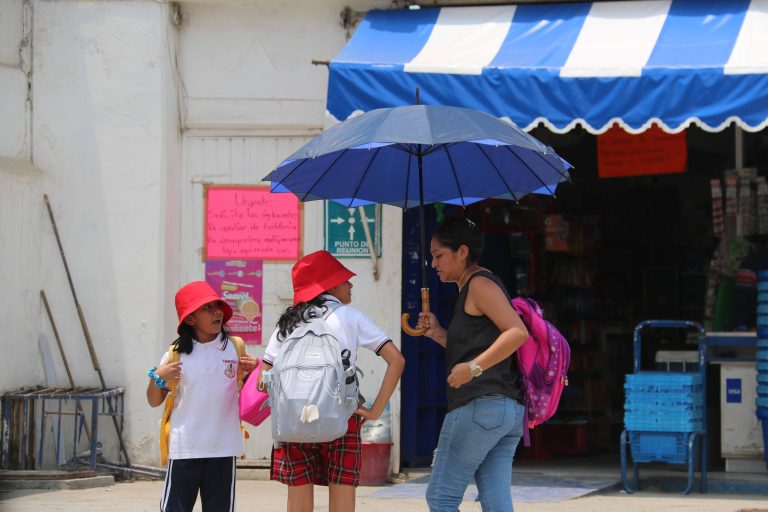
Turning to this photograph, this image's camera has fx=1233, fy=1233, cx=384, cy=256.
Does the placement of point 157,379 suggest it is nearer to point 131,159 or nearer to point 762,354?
point 131,159

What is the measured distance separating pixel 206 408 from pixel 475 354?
1.31 meters

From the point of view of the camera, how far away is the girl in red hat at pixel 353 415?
539cm

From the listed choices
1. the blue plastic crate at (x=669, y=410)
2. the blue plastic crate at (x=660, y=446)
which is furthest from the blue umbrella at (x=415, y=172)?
the blue plastic crate at (x=660, y=446)

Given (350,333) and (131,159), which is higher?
(131,159)

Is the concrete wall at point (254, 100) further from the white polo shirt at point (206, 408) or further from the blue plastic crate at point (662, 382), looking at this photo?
the white polo shirt at point (206, 408)

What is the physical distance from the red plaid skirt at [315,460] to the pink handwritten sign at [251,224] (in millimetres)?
4333

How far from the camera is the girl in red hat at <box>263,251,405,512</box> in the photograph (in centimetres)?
539

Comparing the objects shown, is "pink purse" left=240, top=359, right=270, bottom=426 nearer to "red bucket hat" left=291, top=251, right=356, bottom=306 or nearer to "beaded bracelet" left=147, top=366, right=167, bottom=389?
"beaded bracelet" left=147, top=366, right=167, bottom=389

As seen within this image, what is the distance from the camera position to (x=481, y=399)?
5.22m

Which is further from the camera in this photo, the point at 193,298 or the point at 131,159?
the point at 131,159

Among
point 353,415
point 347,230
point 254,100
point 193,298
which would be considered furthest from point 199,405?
point 254,100

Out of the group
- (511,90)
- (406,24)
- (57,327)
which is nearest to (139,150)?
(57,327)

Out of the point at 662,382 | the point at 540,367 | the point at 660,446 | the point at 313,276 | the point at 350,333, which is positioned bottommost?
the point at 660,446

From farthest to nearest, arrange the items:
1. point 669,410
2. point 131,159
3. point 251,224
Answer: point 251,224 < point 131,159 < point 669,410
